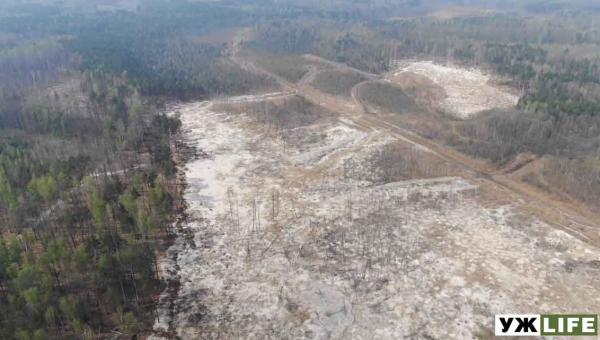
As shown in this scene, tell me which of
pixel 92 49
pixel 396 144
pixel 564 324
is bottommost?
pixel 564 324

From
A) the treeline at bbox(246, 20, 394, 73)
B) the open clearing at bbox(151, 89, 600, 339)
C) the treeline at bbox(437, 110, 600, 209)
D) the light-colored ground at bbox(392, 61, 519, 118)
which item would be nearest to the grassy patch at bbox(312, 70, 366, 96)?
the treeline at bbox(246, 20, 394, 73)

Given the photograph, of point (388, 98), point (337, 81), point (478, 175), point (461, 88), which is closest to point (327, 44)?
point (337, 81)

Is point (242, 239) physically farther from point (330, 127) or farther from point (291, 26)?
point (291, 26)

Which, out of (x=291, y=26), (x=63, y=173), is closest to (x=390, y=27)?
(x=291, y=26)

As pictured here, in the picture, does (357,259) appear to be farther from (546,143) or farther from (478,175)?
(546,143)

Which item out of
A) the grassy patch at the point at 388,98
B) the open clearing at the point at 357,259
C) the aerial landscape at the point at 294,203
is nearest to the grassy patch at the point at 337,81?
the aerial landscape at the point at 294,203

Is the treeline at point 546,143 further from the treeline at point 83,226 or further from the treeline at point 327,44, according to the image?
the treeline at point 327,44

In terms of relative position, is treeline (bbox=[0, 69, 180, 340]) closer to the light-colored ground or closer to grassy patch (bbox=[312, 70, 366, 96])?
grassy patch (bbox=[312, 70, 366, 96])
